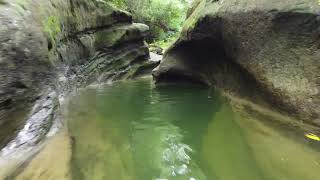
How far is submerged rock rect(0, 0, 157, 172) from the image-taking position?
14.2 feet

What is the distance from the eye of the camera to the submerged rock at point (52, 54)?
4316 millimetres

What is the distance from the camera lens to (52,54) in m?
6.94

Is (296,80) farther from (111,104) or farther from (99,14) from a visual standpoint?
(99,14)

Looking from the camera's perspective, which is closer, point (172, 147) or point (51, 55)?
point (172, 147)

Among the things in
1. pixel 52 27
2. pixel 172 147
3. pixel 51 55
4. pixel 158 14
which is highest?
pixel 158 14

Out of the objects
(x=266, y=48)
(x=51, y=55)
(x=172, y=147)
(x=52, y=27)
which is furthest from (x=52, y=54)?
(x=266, y=48)

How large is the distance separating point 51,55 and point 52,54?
224 millimetres

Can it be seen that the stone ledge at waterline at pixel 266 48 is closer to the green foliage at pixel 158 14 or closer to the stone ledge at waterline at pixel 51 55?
the stone ledge at waterline at pixel 51 55

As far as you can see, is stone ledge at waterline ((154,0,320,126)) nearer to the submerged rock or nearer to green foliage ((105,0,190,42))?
the submerged rock

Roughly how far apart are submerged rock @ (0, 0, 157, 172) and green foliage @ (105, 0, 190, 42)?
24.5ft

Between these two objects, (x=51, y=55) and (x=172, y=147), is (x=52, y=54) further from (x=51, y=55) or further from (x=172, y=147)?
(x=172, y=147)

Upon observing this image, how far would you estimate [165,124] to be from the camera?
5875 mm

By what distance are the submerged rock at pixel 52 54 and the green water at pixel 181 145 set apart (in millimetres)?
695

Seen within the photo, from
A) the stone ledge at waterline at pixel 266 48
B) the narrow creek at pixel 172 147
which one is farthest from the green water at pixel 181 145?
the stone ledge at waterline at pixel 266 48
